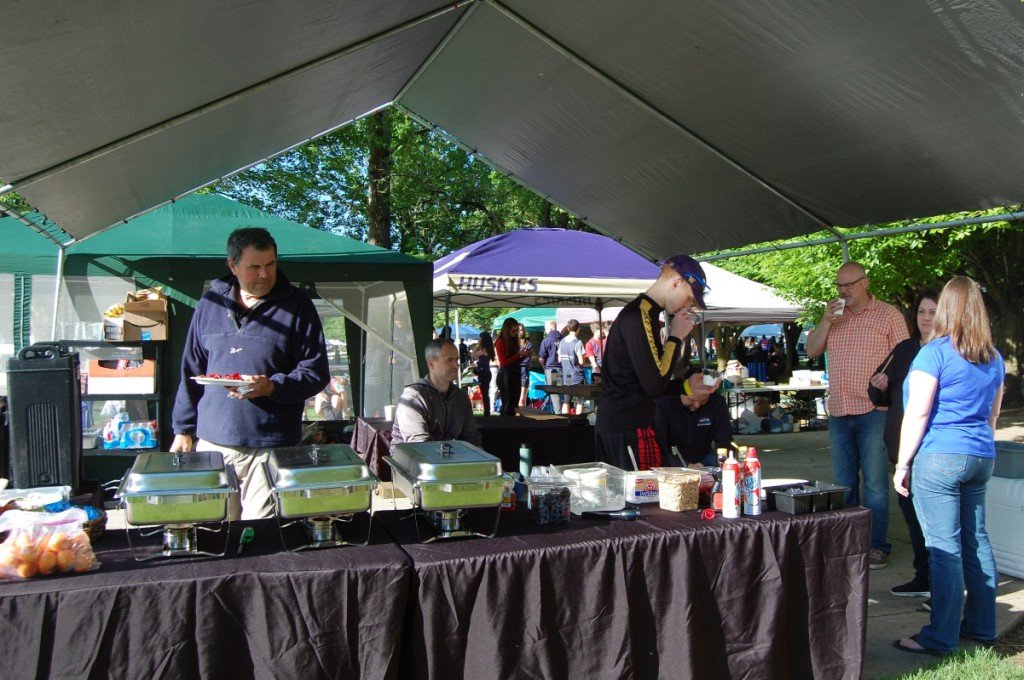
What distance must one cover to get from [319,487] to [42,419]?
95 centimetres

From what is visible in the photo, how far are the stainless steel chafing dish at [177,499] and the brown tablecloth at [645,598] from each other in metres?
0.56

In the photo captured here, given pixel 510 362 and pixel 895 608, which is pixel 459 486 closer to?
Result: pixel 895 608

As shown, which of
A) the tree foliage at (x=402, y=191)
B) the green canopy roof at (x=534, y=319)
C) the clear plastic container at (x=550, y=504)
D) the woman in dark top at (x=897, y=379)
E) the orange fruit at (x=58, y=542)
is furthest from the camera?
the green canopy roof at (x=534, y=319)

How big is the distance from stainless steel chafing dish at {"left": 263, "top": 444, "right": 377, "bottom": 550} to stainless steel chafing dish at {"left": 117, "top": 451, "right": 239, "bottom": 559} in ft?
0.48

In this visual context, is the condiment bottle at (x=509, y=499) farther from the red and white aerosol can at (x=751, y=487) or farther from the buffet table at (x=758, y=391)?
the buffet table at (x=758, y=391)

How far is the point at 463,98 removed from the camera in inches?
213

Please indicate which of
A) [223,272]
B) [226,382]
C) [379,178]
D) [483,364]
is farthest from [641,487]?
[379,178]

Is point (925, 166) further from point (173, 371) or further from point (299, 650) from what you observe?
point (173, 371)

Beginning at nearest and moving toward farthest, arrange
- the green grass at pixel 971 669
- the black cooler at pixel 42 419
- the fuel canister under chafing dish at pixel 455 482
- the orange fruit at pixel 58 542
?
1. the orange fruit at pixel 58 542
2. the fuel canister under chafing dish at pixel 455 482
3. the black cooler at pixel 42 419
4. the green grass at pixel 971 669

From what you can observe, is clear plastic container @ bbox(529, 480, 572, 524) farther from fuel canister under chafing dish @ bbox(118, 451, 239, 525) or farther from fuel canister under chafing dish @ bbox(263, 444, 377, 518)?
fuel canister under chafing dish @ bbox(118, 451, 239, 525)

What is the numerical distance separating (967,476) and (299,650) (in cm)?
263

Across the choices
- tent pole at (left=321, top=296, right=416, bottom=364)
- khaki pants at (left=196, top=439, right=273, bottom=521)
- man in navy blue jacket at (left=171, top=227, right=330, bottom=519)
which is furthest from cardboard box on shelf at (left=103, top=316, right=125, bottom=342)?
khaki pants at (left=196, top=439, right=273, bottom=521)

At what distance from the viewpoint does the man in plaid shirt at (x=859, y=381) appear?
4.53 metres

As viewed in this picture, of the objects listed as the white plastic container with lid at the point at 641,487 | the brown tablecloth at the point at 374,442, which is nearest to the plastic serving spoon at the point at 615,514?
the white plastic container with lid at the point at 641,487
